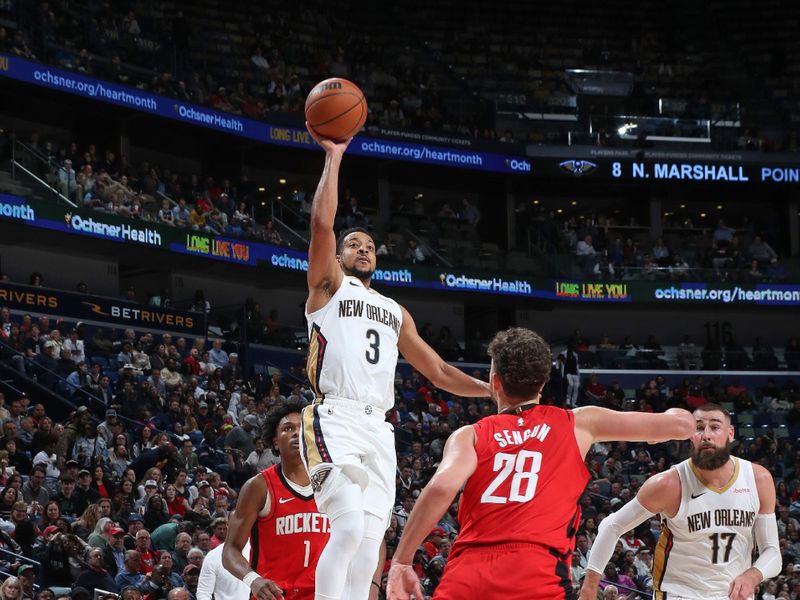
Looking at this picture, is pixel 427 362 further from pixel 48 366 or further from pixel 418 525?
pixel 48 366

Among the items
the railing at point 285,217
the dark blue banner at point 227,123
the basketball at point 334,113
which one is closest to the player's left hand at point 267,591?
the basketball at point 334,113

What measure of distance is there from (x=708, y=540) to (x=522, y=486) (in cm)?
366

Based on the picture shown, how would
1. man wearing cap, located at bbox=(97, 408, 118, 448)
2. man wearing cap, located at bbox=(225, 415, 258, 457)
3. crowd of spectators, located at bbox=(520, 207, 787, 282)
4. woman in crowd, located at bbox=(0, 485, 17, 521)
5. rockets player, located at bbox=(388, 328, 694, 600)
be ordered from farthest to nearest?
crowd of spectators, located at bbox=(520, 207, 787, 282)
man wearing cap, located at bbox=(225, 415, 258, 457)
man wearing cap, located at bbox=(97, 408, 118, 448)
woman in crowd, located at bbox=(0, 485, 17, 521)
rockets player, located at bbox=(388, 328, 694, 600)

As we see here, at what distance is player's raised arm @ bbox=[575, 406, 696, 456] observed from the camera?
17.7 ft

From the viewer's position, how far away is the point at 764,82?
40.7 meters

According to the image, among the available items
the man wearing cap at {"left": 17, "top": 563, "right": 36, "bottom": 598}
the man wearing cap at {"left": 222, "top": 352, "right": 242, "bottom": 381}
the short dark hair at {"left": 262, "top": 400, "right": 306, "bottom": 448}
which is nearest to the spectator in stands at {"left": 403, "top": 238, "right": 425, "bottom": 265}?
the man wearing cap at {"left": 222, "top": 352, "right": 242, "bottom": 381}

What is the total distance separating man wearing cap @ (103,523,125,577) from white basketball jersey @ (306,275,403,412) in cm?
720

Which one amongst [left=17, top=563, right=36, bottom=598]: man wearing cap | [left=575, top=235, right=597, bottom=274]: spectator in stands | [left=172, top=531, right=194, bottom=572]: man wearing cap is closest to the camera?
[left=17, top=563, right=36, bottom=598]: man wearing cap

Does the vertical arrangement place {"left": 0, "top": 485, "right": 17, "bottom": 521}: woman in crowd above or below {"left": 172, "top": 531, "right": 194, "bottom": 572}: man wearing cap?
above

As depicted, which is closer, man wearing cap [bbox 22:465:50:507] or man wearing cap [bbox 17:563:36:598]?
man wearing cap [bbox 17:563:36:598]

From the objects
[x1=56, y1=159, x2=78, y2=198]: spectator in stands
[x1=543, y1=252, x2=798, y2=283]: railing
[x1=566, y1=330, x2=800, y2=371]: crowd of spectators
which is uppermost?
[x1=56, y1=159, x2=78, y2=198]: spectator in stands

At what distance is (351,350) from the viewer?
7.16m

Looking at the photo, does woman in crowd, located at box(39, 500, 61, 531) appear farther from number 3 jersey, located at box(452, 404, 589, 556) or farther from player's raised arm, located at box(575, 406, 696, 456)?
player's raised arm, located at box(575, 406, 696, 456)

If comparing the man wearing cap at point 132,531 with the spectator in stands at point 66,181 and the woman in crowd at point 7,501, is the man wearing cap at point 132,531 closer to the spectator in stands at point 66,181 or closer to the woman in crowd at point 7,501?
the woman in crowd at point 7,501
